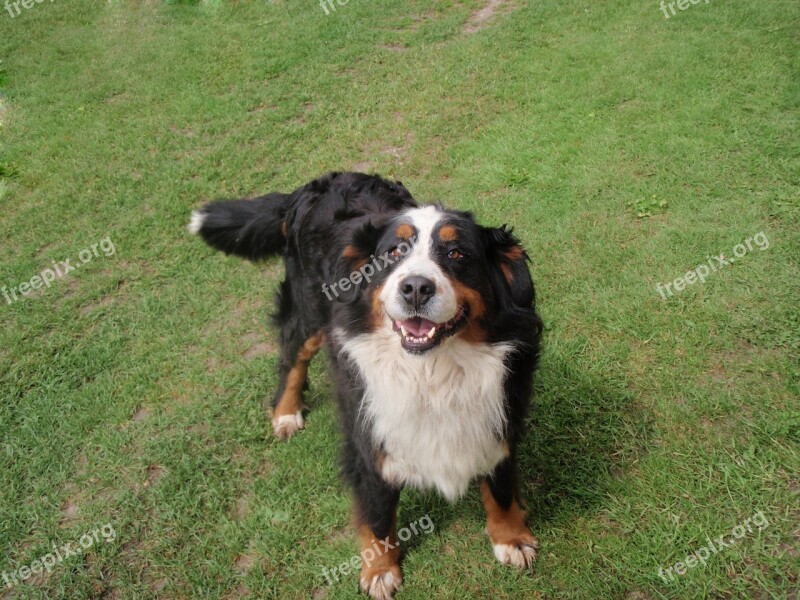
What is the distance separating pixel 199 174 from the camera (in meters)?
5.98

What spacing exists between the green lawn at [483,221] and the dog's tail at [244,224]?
0.49 m

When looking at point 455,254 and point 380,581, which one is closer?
point 455,254

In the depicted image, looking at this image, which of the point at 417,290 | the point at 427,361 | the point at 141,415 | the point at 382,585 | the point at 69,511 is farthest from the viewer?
the point at 141,415

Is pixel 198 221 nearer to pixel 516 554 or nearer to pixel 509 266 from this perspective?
pixel 509 266

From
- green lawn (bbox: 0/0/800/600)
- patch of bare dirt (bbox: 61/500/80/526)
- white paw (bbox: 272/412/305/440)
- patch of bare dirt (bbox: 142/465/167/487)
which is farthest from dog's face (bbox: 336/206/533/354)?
patch of bare dirt (bbox: 61/500/80/526)

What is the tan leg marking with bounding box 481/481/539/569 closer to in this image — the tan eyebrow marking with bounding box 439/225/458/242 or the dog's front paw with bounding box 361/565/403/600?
the dog's front paw with bounding box 361/565/403/600

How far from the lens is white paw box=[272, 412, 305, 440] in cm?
357

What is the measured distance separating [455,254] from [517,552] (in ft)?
5.21

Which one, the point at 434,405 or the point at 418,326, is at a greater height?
the point at 418,326

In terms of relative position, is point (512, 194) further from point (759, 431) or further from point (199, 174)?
point (199, 174)

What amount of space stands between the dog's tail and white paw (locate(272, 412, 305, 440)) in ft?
3.64

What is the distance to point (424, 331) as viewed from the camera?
86.7 inches

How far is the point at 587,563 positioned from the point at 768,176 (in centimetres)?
410

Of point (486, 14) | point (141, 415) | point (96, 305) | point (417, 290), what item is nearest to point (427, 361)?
point (417, 290)
